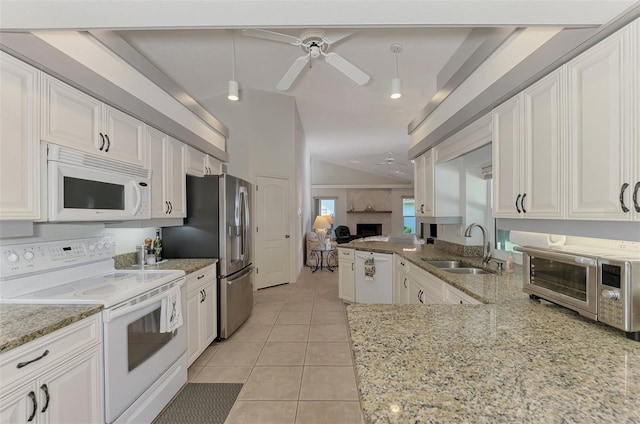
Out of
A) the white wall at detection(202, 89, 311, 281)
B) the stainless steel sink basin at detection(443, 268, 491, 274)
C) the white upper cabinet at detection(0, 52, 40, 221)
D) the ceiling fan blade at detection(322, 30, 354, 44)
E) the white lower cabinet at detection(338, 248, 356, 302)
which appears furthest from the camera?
the white wall at detection(202, 89, 311, 281)

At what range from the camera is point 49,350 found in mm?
1235

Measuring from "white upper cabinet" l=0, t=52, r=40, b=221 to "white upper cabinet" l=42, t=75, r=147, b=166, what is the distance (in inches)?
2.8

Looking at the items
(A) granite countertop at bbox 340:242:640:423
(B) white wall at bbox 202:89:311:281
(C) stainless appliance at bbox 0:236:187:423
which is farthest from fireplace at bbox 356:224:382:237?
(A) granite countertop at bbox 340:242:640:423

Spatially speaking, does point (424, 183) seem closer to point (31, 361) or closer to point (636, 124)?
point (636, 124)

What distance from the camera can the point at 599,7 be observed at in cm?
108

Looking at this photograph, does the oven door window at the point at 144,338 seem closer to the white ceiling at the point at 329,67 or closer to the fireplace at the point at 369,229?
the white ceiling at the point at 329,67

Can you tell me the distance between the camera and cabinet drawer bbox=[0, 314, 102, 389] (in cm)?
108

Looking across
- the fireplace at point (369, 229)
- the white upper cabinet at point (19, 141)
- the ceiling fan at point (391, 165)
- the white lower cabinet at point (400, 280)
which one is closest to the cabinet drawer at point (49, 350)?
the white upper cabinet at point (19, 141)

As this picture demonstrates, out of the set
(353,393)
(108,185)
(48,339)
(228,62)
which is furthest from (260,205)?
(48,339)

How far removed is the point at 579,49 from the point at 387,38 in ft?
5.99

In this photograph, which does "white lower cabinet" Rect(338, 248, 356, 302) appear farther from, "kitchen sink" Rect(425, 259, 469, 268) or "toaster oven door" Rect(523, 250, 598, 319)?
"toaster oven door" Rect(523, 250, 598, 319)

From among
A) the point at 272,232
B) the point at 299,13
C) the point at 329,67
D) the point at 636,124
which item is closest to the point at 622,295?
the point at 636,124

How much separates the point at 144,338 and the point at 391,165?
8.36 metres

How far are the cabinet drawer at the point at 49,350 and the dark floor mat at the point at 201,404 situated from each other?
0.84 metres
